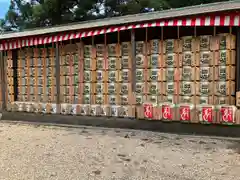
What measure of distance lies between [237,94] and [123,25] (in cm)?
339

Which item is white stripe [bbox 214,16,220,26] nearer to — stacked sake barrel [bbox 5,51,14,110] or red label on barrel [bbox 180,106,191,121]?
red label on barrel [bbox 180,106,191,121]

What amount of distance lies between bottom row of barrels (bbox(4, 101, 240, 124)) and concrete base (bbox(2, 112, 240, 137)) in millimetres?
135

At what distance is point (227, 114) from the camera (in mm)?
7281

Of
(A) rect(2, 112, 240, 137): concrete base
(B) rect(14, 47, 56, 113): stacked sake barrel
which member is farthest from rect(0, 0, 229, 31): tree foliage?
(A) rect(2, 112, 240, 137): concrete base

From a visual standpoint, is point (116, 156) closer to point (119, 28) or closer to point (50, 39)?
point (119, 28)

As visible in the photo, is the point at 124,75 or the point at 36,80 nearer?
the point at 124,75

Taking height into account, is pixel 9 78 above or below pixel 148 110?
above

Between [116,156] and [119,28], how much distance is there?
373 centimetres

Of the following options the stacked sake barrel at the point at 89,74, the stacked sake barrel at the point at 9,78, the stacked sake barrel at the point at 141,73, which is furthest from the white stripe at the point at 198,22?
the stacked sake barrel at the point at 9,78

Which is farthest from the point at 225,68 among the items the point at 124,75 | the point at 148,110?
the point at 124,75

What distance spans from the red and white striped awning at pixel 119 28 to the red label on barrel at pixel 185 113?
6.63 feet

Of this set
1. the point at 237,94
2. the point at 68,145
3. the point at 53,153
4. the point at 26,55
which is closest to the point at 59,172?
the point at 53,153

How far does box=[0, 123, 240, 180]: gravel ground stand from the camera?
5.11 metres

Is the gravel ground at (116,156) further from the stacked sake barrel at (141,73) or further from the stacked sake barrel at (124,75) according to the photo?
the stacked sake barrel at (141,73)
